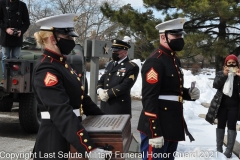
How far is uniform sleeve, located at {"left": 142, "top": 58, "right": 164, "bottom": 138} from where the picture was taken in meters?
3.23

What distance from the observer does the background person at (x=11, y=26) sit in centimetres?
633

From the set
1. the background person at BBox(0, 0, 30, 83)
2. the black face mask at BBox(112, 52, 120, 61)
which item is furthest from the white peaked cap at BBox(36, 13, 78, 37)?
the background person at BBox(0, 0, 30, 83)

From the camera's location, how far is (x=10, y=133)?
6637 mm

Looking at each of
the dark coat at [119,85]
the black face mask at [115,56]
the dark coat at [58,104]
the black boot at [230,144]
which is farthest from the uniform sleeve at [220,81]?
the dark coat at [58,104]

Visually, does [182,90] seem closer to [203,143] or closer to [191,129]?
[203,143]

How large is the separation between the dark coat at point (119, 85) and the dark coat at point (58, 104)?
2123 mm

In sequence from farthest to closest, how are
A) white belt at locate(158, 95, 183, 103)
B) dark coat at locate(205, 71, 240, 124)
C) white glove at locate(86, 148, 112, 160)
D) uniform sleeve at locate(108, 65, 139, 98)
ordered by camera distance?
1. dark coat at locate(205, 71, 240, 124)
2. uniform sleeve at locate(108, 65, 139, 98)
3. white belt at locate(158, 95, 183, 103)
4. white glove at locate(86, 148, 112, 160)

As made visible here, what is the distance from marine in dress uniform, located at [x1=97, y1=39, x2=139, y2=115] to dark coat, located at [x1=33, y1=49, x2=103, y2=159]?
2126 mm

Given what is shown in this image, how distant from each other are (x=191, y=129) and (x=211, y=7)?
24.2ft

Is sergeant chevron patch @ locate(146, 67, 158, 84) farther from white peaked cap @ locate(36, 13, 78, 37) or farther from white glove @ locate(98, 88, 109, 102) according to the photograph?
white glove @ locate(98, 88, 109, 102)

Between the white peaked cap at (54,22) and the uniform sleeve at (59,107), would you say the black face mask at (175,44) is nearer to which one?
the white peaked cap at (54,22)

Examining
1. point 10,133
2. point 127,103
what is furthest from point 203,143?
point 10,133

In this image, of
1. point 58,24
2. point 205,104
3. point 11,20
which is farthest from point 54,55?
point 205,104

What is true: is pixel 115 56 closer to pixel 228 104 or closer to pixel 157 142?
pixel 228 104
